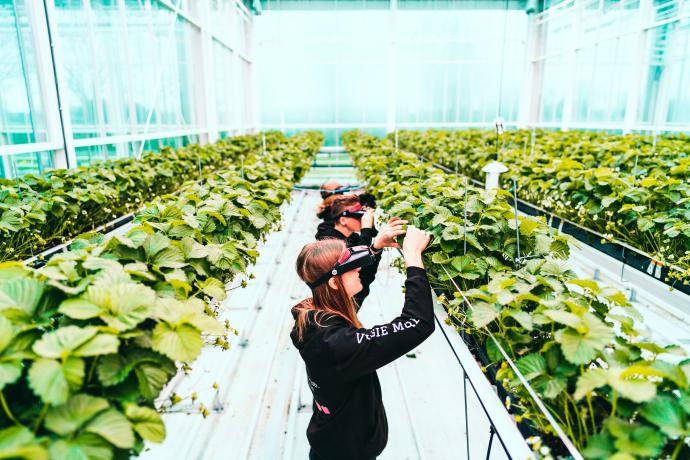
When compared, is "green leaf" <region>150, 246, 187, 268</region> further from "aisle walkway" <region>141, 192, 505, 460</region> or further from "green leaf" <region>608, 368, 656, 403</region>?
"green leaf" <region>608, 368, 656, 403</region>

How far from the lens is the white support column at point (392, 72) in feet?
51.1

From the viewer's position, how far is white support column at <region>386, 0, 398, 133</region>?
15.6 metres

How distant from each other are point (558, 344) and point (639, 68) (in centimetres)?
1215

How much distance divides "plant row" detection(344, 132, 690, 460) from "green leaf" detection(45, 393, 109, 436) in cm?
95

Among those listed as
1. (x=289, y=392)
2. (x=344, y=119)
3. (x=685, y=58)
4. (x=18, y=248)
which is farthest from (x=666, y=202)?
(x=344, y=119)

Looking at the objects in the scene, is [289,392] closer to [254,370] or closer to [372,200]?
[254,370]

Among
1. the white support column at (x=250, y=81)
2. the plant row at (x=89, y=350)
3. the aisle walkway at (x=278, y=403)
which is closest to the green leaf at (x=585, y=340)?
the plant row at (x=89, y=350)

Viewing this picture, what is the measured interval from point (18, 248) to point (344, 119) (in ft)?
46.0

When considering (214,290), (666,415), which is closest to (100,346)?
(214,290)

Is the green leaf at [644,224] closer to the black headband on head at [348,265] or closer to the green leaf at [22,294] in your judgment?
the black headband on head at [348,265]

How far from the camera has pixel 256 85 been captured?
17.1 m

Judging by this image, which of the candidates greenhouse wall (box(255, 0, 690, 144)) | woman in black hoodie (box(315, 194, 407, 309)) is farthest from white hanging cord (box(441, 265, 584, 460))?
greenhouse wall (box(255, 0, 690, 144))

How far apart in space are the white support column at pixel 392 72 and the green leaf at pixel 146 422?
50.3 feet

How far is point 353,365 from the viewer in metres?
1.58
